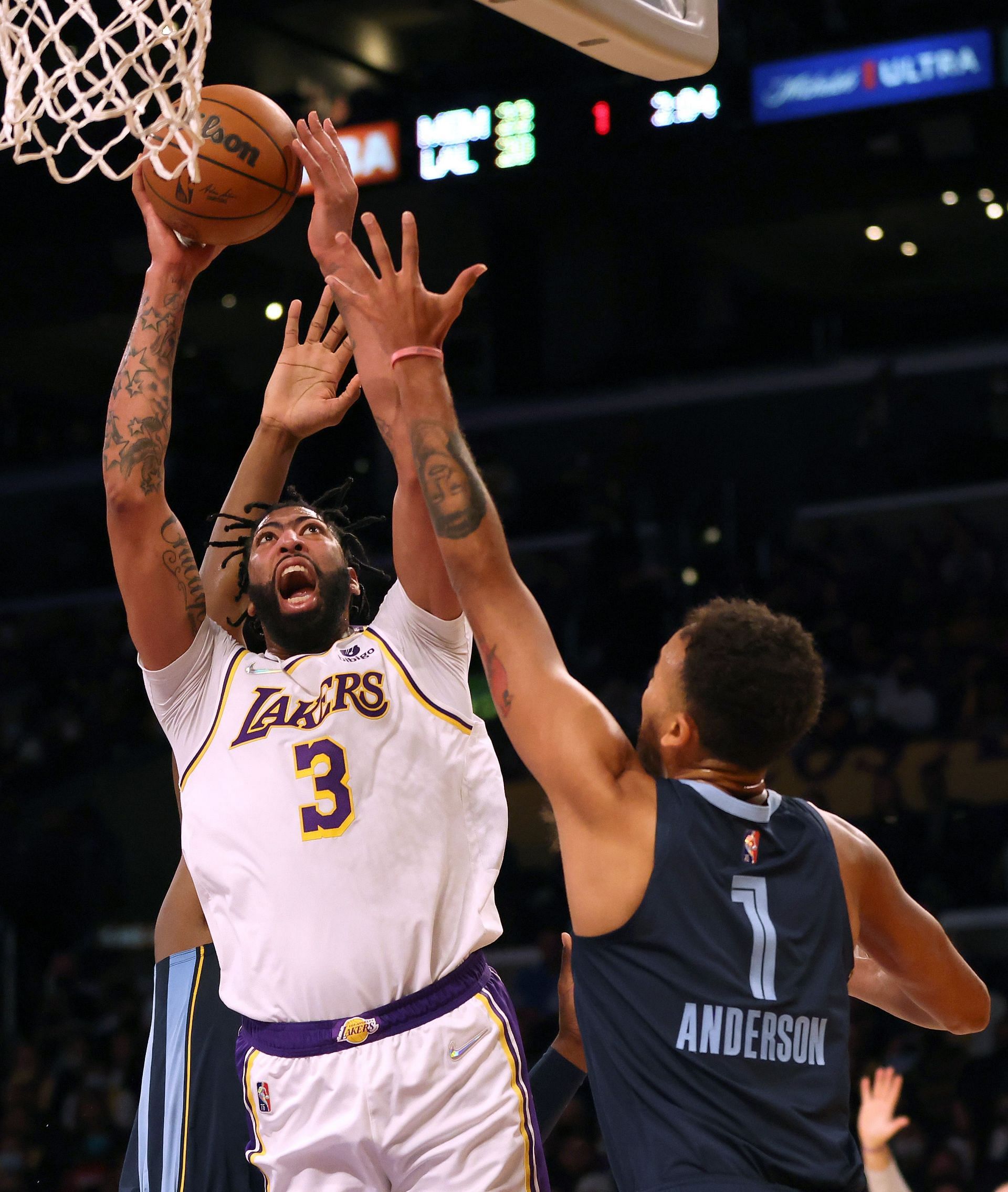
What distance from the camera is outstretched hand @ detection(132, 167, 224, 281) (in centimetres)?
323

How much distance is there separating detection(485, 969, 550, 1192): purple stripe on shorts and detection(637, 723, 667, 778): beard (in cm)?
76

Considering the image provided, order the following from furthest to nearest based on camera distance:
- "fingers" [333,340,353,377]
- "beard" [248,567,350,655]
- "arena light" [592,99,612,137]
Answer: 1. "arena light" [592,99,612,137]
2. "fingers" [333,340,353,377]
3. "beard" [248,567,350,655]

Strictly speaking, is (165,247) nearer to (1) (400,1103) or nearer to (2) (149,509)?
(2) (149,509)

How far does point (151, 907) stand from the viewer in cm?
1020

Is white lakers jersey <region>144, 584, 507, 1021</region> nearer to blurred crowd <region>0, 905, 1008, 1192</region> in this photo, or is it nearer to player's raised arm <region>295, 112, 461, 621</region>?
player's raised arm <region>295, 112, 461, 621</region>

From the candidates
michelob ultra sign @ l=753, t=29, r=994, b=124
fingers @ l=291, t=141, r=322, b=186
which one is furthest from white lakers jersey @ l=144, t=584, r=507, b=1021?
michelob ultra sign @ l=753, t=29, r=994, b=124

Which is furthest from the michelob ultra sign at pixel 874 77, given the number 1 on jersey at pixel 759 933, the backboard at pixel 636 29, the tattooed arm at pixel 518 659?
the number 1 on jersey at pixel 759 933

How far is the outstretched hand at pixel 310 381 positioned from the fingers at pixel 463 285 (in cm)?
99

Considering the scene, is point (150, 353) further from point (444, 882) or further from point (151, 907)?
point (151, 907)

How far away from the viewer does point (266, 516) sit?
3.17m

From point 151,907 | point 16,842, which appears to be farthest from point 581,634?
point 16,842

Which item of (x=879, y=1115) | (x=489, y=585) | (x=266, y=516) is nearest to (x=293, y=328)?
(x=266, y=516)

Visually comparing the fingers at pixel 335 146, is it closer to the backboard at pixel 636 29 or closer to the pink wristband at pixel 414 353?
the backboard at pixel 636 29

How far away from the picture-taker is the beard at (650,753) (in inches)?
85.8
